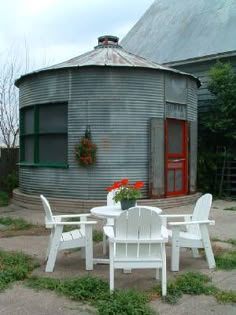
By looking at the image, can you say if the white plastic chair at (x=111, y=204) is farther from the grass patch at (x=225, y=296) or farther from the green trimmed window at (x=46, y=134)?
the green trimmed window at (x=46, y=134)

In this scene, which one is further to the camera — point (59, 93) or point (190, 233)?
point (59, 93)

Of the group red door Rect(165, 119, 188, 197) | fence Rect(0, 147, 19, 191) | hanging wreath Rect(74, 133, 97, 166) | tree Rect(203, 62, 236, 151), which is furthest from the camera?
fence Rect(0, 147, 19, 191)

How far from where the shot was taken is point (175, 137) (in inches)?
452

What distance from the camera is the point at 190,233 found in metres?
Answer: 6.24

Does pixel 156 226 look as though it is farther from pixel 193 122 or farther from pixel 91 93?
pixel 193 122

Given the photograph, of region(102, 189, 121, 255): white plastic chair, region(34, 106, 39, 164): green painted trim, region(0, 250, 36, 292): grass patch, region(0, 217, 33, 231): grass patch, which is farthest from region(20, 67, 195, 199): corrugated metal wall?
region(0, 250, 36, 292): grass patch

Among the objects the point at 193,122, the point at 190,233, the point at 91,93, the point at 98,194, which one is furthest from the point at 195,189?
Answer: the point at 190,233

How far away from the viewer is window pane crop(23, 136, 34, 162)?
11652 mm

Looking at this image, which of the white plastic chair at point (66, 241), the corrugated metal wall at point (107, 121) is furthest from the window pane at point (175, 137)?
the white plastic chair at point (66, 241)

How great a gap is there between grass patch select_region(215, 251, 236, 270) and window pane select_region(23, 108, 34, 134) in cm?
691

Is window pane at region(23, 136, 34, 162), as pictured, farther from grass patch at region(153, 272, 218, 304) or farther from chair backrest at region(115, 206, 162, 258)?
grass patch at region(153, 272, 218, 304)

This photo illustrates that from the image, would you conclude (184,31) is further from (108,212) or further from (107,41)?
(108,212)

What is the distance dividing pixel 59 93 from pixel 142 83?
2.07 m

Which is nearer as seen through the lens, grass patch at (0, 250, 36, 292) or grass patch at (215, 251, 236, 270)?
grass patch at (0, 250, 36, 292)
